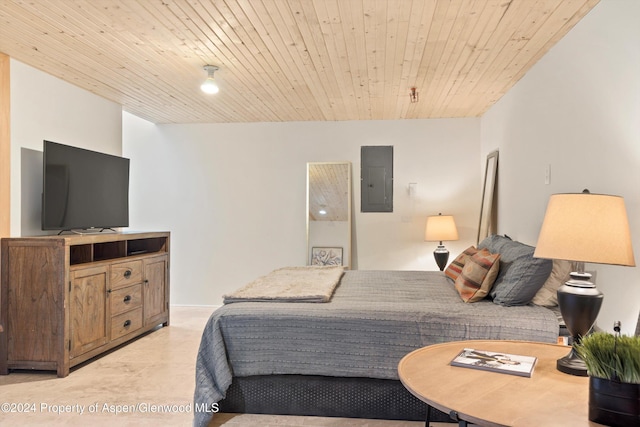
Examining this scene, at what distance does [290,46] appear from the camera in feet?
10.3

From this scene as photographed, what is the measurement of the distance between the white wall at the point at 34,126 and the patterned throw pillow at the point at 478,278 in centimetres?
330

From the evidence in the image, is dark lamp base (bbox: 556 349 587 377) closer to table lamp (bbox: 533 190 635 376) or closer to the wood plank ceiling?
table lamp (bbox: 533 190 635 376)

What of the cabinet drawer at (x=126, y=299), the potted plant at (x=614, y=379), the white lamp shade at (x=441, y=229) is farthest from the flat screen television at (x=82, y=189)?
the potted plant at (x=614, y=379)

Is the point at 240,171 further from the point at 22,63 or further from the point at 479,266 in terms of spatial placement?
the point at 479,266

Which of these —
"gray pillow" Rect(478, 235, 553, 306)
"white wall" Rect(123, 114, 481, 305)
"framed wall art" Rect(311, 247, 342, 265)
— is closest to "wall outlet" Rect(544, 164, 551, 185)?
"gray pillow" Rect(478, 235, 553, 306)

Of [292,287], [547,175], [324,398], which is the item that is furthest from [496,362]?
[547,175]

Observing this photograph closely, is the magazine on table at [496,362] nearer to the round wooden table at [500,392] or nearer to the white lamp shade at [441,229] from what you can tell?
the round wooden table at [500,392]

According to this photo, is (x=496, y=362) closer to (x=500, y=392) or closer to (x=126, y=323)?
(x=500, y=392)

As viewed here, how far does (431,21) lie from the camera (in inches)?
107

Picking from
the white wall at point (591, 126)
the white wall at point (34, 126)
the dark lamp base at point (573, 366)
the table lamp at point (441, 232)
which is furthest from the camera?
the table lamp at point (441, 232)

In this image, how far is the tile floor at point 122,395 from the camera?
2494mm

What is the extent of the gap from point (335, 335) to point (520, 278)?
3.48 feet

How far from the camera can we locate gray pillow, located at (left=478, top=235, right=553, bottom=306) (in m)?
2.47

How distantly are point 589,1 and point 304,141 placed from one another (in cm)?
358
